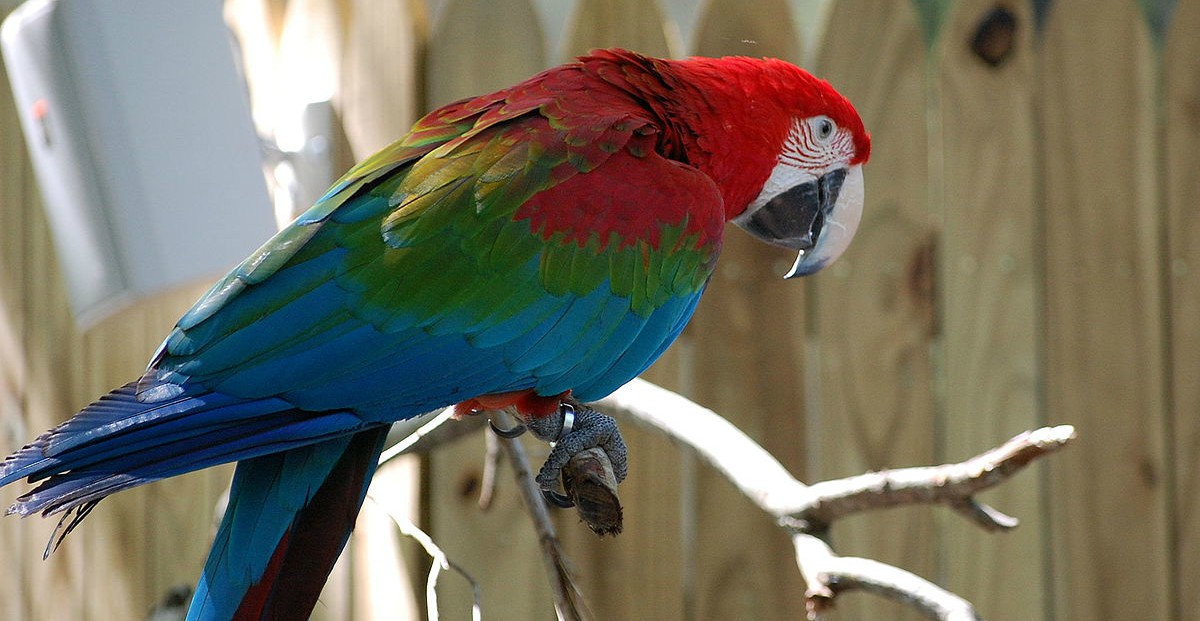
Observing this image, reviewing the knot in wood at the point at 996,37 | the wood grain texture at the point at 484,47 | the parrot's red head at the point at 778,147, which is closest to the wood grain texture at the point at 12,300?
the wood grain texture at the point at 484,47

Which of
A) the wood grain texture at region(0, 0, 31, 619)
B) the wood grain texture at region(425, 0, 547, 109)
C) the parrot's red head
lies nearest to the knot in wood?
the parrot's red head

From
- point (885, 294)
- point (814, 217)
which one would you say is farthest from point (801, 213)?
point (885, 294)

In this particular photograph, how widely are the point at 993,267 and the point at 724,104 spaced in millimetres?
712

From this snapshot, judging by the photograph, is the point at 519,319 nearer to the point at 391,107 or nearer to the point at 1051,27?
the point at 391,107

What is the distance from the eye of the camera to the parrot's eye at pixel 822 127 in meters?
1.60

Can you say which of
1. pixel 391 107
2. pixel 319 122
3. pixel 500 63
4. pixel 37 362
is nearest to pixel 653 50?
pixel 500 63

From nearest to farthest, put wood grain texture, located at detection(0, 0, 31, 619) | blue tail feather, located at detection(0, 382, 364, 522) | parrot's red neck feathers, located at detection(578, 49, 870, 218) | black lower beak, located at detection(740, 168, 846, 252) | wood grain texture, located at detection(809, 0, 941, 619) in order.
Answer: blue tail feather, located at detection(0, 382, 364, 522) → parrot's red neck feathers, located at detection(578, 49, 870, 218) → black lower beak, located at detection(740, 168, 846, 252) → wood grain texture, located at detection(809, 0, 941, 619) → wood grain texture, located at detection(0, 0, 31, 619)

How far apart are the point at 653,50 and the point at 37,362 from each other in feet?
3.94

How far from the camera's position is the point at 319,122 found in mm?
2023

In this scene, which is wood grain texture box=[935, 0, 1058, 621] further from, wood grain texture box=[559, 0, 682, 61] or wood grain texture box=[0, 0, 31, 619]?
A: wood grain texture box=[0, 0, 31, 619]

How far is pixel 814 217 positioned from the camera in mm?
1672

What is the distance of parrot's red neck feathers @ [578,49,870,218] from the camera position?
4.97ft

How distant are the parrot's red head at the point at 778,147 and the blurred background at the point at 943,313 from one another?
0.34 metres

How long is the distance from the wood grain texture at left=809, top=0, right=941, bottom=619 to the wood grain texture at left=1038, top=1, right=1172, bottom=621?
21cm
